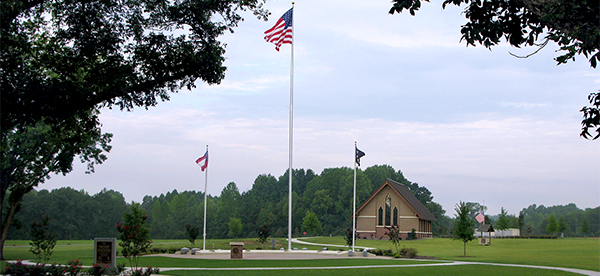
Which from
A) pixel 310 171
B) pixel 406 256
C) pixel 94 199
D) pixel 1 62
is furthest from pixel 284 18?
pixel 310 171

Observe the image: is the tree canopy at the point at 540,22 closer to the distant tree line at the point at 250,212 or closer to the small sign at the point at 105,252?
the small sign at the point at 105,252

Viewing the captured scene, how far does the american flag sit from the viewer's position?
33250 millimetres

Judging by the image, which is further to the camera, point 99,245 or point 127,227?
point 99,245

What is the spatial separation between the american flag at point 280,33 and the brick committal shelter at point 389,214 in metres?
35.3

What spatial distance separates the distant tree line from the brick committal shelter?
13541mm

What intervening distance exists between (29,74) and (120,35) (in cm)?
345

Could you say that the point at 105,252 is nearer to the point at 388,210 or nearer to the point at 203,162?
the point at 203,162

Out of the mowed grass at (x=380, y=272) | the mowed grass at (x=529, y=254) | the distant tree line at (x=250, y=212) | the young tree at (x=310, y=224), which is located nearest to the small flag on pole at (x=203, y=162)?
the mowed grass at (x=380, y=272)

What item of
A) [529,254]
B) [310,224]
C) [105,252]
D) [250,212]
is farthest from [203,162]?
[250,212]

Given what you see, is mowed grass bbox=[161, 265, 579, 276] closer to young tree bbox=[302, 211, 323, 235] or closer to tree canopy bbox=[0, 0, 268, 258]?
tree canopy bbox=[0, 0, 268, 258]

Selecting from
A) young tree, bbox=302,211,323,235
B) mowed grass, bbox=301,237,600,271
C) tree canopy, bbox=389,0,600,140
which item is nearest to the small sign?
tree canopy, bbox=389,0,600,140

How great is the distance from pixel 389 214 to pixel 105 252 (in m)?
49.0

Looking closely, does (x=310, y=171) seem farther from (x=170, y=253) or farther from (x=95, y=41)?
(x=95, y=41)

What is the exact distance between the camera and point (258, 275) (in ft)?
63.5
